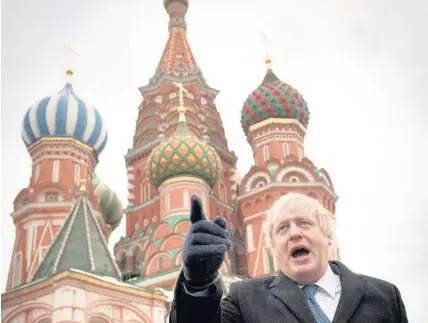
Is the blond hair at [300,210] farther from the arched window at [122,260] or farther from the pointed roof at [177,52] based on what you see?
the pointed roof at [177,52]

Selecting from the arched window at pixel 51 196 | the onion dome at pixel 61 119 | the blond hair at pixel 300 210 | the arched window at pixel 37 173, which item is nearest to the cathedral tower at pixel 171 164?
the onion dome at pixel 61 119

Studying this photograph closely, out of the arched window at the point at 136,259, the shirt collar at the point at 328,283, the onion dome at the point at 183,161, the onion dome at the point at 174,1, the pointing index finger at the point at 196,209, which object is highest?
the onion dome at the point at 174,1

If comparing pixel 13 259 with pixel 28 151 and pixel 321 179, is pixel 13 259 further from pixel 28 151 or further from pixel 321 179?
pixel 321 179

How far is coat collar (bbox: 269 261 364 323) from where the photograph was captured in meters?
1.63

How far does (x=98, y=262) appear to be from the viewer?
11047mm

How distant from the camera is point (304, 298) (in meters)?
1.69

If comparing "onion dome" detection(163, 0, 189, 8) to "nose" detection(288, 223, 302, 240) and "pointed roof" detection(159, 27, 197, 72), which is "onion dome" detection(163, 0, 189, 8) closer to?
"pointed roof" detection(159, 27, 197, 72)

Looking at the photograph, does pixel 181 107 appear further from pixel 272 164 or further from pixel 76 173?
pixel 76 173

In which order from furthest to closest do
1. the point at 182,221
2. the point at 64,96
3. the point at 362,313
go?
1. the point at 64,96
2. the point at 182,221
3. the point at 362,313

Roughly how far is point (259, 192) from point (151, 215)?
366 centimetres

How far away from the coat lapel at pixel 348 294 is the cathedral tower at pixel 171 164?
11006mm

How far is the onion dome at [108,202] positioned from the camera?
19.0 metres

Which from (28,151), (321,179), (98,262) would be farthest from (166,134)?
(98,262)

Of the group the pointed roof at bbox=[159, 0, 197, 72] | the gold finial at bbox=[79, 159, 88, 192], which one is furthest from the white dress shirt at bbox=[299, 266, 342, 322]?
the pointed roof at bbox=[159, 0, 197, 72]
